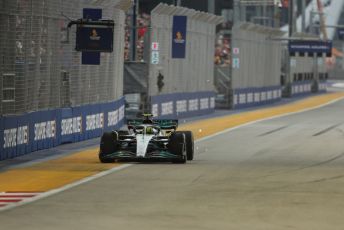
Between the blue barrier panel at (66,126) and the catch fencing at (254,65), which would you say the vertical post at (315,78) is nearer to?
the catch fencing at (254,65)

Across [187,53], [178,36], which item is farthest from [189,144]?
[187,53]

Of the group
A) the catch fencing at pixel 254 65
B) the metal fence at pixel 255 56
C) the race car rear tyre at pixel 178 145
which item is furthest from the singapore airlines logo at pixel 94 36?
the metal fence at pixel 255 56

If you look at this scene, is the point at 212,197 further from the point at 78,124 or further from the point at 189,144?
the point at 78,124

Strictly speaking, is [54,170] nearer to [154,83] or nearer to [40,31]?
[40,31]

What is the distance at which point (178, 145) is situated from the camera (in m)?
26.2

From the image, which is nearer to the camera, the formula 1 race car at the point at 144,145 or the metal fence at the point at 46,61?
the formula 1 race car at the point at 144,145

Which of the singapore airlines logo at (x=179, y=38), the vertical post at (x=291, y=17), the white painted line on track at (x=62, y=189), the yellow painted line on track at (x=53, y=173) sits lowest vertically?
the yellow painted line on track at (x=53, y=173)

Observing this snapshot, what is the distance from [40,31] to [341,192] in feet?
41.8

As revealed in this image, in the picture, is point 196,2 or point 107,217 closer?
point 107,217

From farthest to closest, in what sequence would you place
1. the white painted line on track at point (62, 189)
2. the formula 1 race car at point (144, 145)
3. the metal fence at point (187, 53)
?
1. the metal fence at point (187, 53)
2. the formula 1 race car at point (144, 145)
3. the white painted line on track at point (62, 189)

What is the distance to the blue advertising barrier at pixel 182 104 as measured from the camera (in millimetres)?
46969

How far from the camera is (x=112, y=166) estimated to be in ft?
84.2

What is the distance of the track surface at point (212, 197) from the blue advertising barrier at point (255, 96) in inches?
1263

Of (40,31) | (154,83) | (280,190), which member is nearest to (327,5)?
(154,83)
